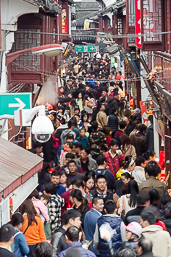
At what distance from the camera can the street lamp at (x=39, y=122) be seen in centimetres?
923

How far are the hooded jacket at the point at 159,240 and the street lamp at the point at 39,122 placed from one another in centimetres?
211

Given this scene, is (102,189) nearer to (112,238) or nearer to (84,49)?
(112,238)

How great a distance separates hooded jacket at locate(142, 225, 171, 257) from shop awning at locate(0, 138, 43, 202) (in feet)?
6.64

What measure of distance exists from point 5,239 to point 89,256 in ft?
3.54

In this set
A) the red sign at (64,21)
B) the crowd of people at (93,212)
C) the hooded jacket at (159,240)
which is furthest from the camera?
the red sign at (64,21)

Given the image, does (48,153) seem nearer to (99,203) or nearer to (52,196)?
(52,196)

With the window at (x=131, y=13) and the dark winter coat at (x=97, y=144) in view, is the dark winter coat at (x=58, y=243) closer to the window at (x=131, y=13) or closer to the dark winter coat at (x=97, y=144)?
the dark winter coat at (x=97, y=144)

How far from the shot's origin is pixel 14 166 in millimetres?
10195

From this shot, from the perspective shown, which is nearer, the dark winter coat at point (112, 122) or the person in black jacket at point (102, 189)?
the person in black jacket at point (102, 189)

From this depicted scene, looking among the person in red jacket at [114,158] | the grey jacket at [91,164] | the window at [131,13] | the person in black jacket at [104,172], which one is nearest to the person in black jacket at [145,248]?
the person in black jacket at [104,172]

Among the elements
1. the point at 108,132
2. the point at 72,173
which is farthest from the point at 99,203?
the point at 108,132

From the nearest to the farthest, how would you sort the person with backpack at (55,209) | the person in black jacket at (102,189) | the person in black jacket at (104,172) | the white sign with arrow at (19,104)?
the person with backpack at (55,209) → the person in black jacket at (102,189) → the white sign with arrow at (19,104) → the person in black jacket at (104,172)

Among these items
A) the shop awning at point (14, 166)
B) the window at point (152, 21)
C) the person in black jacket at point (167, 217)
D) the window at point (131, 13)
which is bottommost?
the person in black jacket at point (167, 217)

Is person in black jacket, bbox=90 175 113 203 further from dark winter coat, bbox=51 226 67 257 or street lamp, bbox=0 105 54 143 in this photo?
dark winter coat, bbox=51 226 67 257
